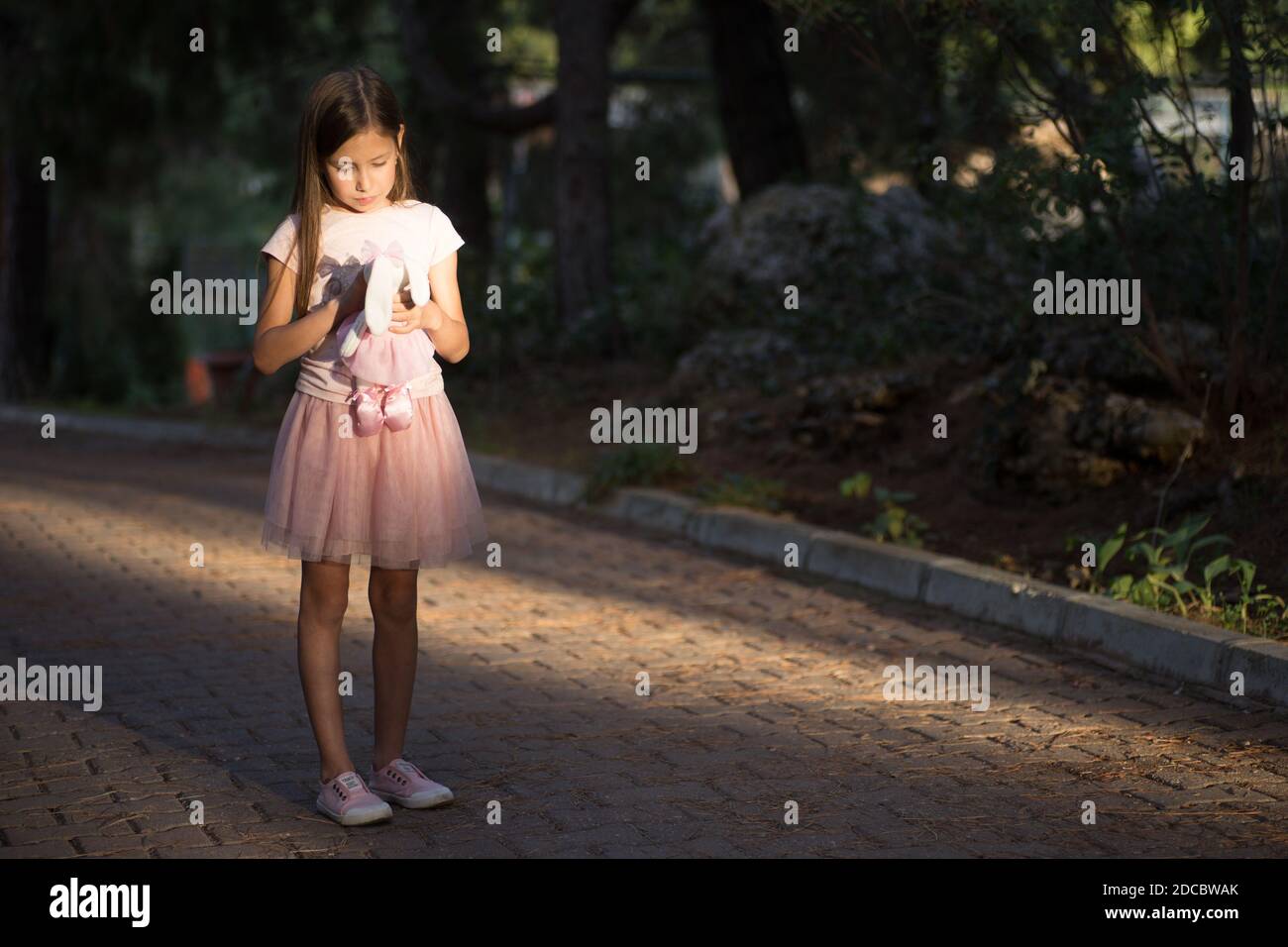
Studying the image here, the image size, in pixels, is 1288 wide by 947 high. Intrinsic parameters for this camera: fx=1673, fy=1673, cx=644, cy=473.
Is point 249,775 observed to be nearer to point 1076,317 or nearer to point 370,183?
point 370,183

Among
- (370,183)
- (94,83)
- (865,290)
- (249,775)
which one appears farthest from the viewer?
(94,83)

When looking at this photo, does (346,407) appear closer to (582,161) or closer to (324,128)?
(324,128)

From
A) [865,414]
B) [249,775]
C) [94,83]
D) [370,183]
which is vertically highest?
[94,83]

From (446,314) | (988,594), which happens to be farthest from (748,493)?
(446,314)

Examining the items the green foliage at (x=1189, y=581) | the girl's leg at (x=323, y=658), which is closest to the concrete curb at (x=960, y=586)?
the green foliage at (x=1189, y=581)

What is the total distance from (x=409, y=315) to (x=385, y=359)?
17cm

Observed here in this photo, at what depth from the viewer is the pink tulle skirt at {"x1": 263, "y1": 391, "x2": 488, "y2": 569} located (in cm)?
440

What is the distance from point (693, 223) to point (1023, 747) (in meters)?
13.9

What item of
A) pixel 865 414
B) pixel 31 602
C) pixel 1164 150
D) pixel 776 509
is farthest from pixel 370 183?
pixel 865 414

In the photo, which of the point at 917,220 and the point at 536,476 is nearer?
the point at 536,476

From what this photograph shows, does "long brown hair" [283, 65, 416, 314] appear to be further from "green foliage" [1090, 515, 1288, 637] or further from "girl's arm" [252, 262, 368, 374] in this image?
"green foliage" [1090, 515, 1288, 637]

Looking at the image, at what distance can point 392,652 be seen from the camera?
4.61 m

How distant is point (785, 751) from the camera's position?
5.26 m

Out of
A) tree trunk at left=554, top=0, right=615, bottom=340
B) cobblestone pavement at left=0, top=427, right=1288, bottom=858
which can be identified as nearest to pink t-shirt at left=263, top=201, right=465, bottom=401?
cobblestone pavement at left=0, top=427, right=1288, bottom=858
